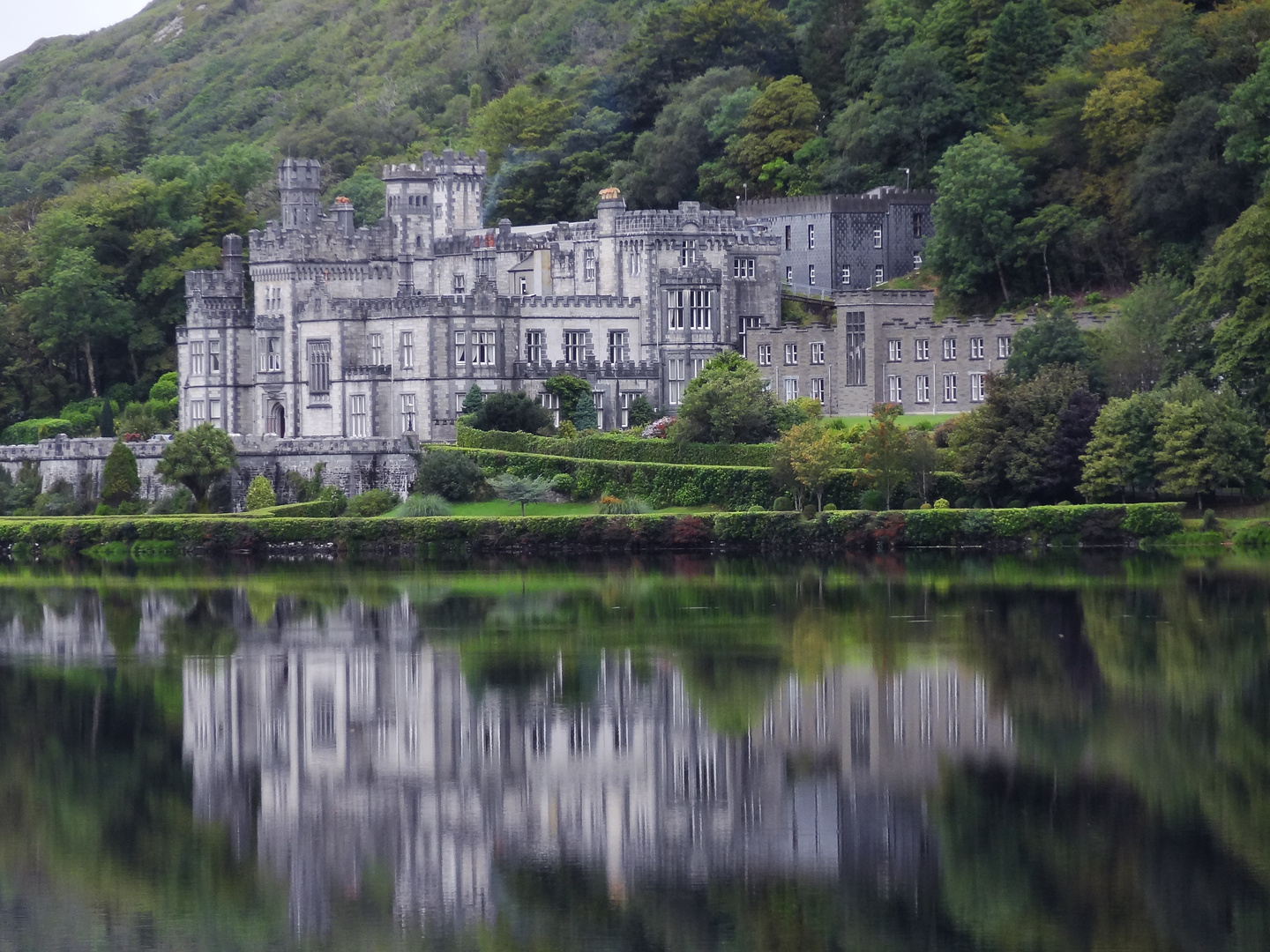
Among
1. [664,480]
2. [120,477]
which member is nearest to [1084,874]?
[664,480]

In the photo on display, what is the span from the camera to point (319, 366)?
3666 inches

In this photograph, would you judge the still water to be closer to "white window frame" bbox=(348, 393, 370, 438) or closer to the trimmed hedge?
the trimmed hedge

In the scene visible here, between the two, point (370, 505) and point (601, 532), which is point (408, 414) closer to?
point (370, 505)

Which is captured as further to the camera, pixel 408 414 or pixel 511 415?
pixel 408 414

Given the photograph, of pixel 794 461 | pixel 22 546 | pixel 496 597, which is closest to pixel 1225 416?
pixel 794 461

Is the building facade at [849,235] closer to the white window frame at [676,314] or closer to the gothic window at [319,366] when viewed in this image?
the white window frame at [676,314]

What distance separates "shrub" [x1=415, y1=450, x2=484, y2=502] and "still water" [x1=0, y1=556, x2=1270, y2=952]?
21359 mm

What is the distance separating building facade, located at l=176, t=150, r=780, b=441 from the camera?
90.8 meters

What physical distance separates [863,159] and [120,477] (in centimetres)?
3592

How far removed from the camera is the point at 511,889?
102ft

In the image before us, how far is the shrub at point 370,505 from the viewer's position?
81.7 metres

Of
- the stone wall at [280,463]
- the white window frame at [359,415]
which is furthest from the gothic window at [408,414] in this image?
the stone wall at [280,463]

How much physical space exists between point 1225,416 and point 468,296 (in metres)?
31.1

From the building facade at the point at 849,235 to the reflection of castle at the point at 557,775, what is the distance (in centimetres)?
5245
